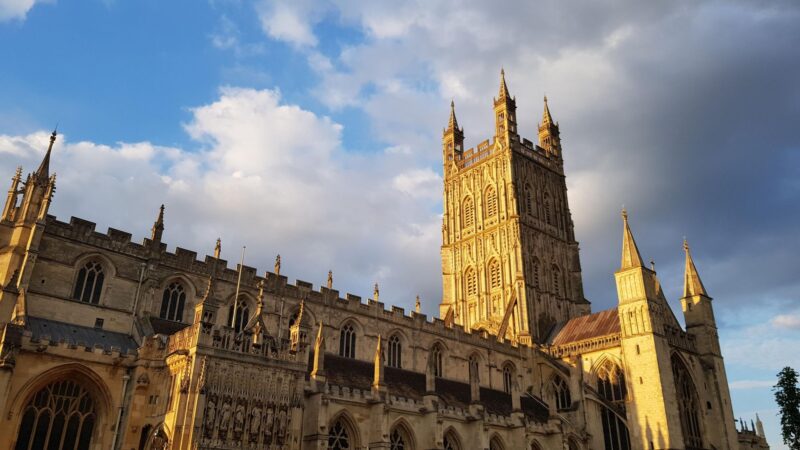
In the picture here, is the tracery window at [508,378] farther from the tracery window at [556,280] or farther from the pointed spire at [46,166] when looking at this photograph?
the pointed spire at [46,166]

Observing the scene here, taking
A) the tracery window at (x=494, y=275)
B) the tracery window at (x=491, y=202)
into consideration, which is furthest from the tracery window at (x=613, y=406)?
the tracery window at (x=491, y=202)

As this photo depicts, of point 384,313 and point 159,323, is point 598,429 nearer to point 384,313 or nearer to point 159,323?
point 384,313

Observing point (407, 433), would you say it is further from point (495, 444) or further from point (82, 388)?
point (82, 388)

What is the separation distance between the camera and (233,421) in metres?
22.4

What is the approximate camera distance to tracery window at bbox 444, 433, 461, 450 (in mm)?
30609

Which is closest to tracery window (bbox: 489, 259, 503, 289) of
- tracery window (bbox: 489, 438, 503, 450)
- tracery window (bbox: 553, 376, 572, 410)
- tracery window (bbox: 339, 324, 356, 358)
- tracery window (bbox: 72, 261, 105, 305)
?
tracery window (bbox: 553, 376, 572, 410)

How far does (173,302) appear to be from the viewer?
29078 millimetres

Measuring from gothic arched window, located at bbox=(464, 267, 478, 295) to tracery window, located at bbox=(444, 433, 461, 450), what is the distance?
23111 mm

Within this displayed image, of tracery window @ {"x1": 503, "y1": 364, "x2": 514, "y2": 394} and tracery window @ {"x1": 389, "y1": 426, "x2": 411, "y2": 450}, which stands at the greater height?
tracery window @ {"x1": 503, "y1": 364, "x2": 514, "y2": 394}

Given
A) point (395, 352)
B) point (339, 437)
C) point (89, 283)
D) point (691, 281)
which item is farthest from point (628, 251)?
point (89, 283)

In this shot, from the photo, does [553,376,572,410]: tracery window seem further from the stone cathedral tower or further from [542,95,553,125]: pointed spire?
[542,95,553,125]: pointed spire

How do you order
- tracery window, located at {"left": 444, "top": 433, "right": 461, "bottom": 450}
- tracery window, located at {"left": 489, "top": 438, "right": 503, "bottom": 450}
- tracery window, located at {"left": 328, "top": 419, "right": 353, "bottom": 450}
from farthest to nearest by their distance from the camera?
tracery window, located at {"left": 489, "top": 438, "right": 503, "bottom": 450} < tracery window, located at {"left": 444, "top": 433, "right": 461, "bottom": 450} < tracery window, located at {"left": 328, "top": 419, "right": 353, "bottom": 450}

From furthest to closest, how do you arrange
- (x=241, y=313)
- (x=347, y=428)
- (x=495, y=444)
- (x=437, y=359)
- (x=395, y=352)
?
1. (x=437, y=359)
2. (x=395, y=352)
3. (x=495, y=444)
4. (x=241, y=313)
5. (x=347, y=428)

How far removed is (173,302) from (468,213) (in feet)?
109
